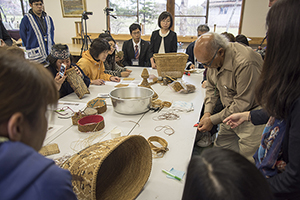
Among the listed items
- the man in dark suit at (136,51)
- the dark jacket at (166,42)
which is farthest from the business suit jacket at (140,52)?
the dark jacket at (166,42)

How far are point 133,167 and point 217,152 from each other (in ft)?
2.43

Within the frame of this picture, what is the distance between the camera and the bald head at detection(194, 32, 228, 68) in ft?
5.40

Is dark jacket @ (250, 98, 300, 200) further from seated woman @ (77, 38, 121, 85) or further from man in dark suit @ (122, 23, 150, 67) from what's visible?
man in dark suit @ (122, 23, 150, 67)

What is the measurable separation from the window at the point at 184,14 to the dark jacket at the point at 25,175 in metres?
5.83

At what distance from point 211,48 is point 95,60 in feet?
5.81

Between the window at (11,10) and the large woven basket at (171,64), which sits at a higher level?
the window at (11,10)

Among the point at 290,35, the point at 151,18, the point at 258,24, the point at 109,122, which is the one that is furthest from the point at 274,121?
the point at 151,18

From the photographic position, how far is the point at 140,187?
0.99 m

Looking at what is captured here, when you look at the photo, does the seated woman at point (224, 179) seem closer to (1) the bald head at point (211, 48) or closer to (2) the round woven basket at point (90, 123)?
(2) the round woven basket at point (90, 123)

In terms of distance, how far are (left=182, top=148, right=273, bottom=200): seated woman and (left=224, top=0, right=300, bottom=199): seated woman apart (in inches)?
15.4

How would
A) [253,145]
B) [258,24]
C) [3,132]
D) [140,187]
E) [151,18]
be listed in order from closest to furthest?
[3,132] < [140,187] < [253,145] < [258,24] < [151,18]

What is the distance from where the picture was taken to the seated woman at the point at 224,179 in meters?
0.44

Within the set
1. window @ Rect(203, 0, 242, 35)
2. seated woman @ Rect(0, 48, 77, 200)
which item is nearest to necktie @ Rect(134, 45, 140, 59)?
window @ Rect(203, 0, 242, 35)

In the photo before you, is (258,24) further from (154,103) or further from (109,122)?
(109,122)
